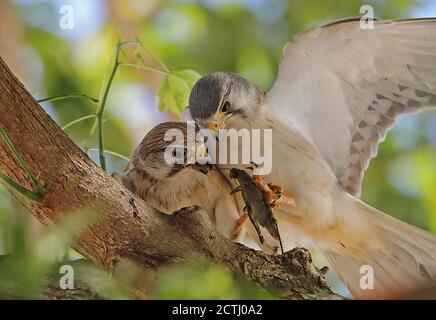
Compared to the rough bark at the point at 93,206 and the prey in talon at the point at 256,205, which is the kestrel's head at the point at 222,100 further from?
the rough bark at the point at 93,206

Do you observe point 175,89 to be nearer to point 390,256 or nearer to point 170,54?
point 390,256

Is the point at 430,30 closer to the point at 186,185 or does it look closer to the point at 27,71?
the point at 186,185

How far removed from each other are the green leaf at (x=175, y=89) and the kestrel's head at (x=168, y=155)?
10 centimetres

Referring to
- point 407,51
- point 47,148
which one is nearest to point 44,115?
point 47,148

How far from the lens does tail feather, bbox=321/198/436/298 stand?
277 centimetres

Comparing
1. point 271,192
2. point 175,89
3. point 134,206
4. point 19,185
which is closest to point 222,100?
point 175,89

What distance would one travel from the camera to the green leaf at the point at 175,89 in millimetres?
2807

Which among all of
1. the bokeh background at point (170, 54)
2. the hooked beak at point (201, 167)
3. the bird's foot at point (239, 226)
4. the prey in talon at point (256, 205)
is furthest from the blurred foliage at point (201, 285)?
the bokeh background at point (170, 54)

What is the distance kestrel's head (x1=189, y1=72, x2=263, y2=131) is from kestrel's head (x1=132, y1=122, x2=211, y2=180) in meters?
0.08

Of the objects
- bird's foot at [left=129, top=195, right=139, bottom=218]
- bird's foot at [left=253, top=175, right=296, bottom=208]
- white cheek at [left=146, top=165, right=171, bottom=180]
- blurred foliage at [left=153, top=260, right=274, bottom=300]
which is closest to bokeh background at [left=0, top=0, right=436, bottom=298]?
white cheek at [left=146, top=165, right=171, bottom=180]

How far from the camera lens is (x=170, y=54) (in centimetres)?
402

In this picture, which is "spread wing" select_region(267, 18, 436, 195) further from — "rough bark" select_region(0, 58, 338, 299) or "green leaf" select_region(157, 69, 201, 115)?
Answer: "rough bark" select_region(0, 58, 338, 299)

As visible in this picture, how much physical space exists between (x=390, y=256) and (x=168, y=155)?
90 centimetres
